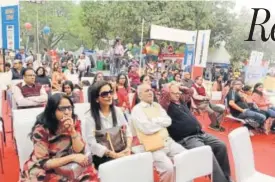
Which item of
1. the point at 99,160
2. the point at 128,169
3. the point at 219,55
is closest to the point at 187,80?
the point at 99,160

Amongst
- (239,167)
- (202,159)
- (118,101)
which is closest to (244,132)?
(239,167)

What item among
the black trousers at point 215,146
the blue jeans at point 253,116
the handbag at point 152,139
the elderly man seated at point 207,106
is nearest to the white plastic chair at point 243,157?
the black trousers at point 215,146

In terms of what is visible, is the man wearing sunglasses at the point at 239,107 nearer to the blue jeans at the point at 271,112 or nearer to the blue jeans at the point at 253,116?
the blue jeans at the point at 253,116

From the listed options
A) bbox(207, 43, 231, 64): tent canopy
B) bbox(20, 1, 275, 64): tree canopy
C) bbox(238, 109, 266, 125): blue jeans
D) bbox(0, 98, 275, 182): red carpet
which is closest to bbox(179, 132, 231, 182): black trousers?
bbox(0, 98, 275, 182): red carpet

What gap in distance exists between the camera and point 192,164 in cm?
181

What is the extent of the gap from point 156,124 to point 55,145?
3.39 feet

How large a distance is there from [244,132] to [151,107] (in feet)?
2.97

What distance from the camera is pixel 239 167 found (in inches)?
84.2

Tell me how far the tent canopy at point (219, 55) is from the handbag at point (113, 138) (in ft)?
44.7

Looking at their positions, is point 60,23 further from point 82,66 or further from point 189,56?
point 189,56

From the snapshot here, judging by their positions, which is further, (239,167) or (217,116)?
(217,116)

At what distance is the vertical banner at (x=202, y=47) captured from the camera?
21.5 ft

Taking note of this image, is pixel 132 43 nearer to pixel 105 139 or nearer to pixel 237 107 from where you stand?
pixel 237 107

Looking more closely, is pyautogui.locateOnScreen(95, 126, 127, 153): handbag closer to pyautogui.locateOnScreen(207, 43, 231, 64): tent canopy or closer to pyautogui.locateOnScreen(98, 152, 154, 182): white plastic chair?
pyautogui.locateOnScreen(98, 152, 154, 182): white plastic chair
